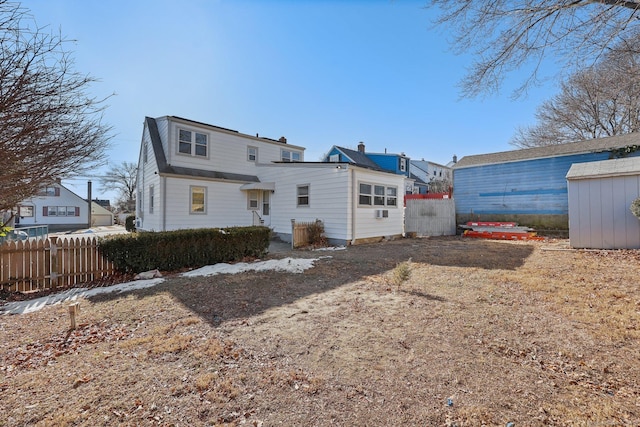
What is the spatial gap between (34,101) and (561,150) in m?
20.0

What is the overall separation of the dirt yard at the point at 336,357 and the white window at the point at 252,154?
11.5 m

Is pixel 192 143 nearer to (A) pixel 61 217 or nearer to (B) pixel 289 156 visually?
(B) pixel 289 156

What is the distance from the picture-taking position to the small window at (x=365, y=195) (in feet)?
40.2

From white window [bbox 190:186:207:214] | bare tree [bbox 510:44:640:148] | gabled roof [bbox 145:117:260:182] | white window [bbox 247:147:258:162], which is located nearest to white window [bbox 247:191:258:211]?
gabled roof [bbox 145:117:260:182]

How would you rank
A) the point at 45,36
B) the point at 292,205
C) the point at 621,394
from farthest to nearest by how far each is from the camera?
the point at 292,205
the point at 45,36
the point at 621,394

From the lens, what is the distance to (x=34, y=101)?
3.25 m

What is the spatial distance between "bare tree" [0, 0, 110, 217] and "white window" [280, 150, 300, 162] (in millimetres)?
13790

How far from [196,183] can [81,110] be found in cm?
1000

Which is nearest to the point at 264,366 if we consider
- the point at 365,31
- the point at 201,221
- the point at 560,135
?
the point at 365,31

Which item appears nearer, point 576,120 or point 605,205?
point 605,205

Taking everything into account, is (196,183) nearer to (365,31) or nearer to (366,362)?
(365,31)

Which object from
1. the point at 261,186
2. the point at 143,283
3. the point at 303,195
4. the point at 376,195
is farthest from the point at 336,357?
the point at 261,186

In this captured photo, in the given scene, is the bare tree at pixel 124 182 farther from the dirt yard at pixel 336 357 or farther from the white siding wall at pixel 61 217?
the dirt yard at pixel 336 357

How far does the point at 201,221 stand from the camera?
45.5 ft
